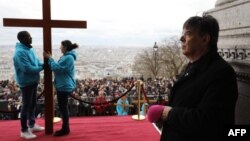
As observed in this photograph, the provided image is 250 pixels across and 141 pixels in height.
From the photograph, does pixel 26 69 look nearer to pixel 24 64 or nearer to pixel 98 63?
pixel 24 64

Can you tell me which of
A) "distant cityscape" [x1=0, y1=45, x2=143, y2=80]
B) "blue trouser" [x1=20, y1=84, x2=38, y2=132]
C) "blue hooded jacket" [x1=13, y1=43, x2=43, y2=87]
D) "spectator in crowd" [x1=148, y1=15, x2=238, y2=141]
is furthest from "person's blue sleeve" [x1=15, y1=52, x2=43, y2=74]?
"distant cityscape" [x1=0, y1=45, x2=143, y2=80]

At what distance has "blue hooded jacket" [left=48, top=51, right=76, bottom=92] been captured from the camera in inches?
200

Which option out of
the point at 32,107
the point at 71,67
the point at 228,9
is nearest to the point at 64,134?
the point at 32,107

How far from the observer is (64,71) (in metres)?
5.16

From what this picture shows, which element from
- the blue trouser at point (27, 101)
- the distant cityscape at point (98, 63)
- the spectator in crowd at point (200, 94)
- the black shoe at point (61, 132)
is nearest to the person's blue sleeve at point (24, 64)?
the blue trouser at point (27, 101)

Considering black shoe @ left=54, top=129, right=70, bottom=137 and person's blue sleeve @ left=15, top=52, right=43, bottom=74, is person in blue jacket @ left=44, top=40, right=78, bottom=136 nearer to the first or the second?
black shoe @ left=54, top=129, right=70, bottom=137

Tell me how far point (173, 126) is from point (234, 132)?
1.14 ft

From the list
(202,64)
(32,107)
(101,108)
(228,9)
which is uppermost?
(228,9)

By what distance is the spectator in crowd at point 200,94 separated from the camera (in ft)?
5.67

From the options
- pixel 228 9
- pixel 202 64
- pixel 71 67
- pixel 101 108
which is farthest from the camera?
pixel 101 108

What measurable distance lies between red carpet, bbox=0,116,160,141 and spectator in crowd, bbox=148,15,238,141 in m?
3.49

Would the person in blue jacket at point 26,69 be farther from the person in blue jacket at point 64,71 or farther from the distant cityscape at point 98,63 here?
the distant cityscape at point 98,63

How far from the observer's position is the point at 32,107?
5.39 m

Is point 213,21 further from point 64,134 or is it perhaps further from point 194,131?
point 64,134
